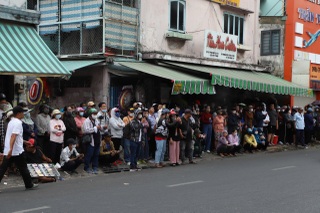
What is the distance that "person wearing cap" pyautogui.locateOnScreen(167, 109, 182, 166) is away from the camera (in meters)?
15.0

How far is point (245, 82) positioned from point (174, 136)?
5.56 metres

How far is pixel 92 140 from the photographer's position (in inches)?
516

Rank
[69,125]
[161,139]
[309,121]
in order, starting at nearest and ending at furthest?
Answer: [69,125] < [161,139] < [309,121]

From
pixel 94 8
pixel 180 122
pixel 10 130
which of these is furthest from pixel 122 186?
pixel 94 8

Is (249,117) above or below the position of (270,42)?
below

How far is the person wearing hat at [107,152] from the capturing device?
13836 mm

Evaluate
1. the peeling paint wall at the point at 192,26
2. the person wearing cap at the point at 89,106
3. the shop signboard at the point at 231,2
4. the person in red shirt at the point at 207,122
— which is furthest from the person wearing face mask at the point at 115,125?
the shop signboard at the point at 231,2

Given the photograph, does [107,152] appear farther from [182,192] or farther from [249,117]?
[249,117]

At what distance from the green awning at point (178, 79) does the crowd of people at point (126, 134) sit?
0.84m

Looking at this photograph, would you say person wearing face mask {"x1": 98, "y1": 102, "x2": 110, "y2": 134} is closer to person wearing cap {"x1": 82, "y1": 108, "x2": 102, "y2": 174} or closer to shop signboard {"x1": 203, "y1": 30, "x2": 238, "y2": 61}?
person wearing cap {"x1": 82, "y1": 108, "x2": 102, "y2": 174}

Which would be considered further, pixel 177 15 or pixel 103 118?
pixel 177 15

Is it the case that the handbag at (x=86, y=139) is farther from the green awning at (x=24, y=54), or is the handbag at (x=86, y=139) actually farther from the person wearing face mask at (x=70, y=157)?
the green awning at (x=24, y=54)

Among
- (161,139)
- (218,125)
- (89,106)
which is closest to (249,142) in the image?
(218,125)

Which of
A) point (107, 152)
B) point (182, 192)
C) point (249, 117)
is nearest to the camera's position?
point (182, 192)
